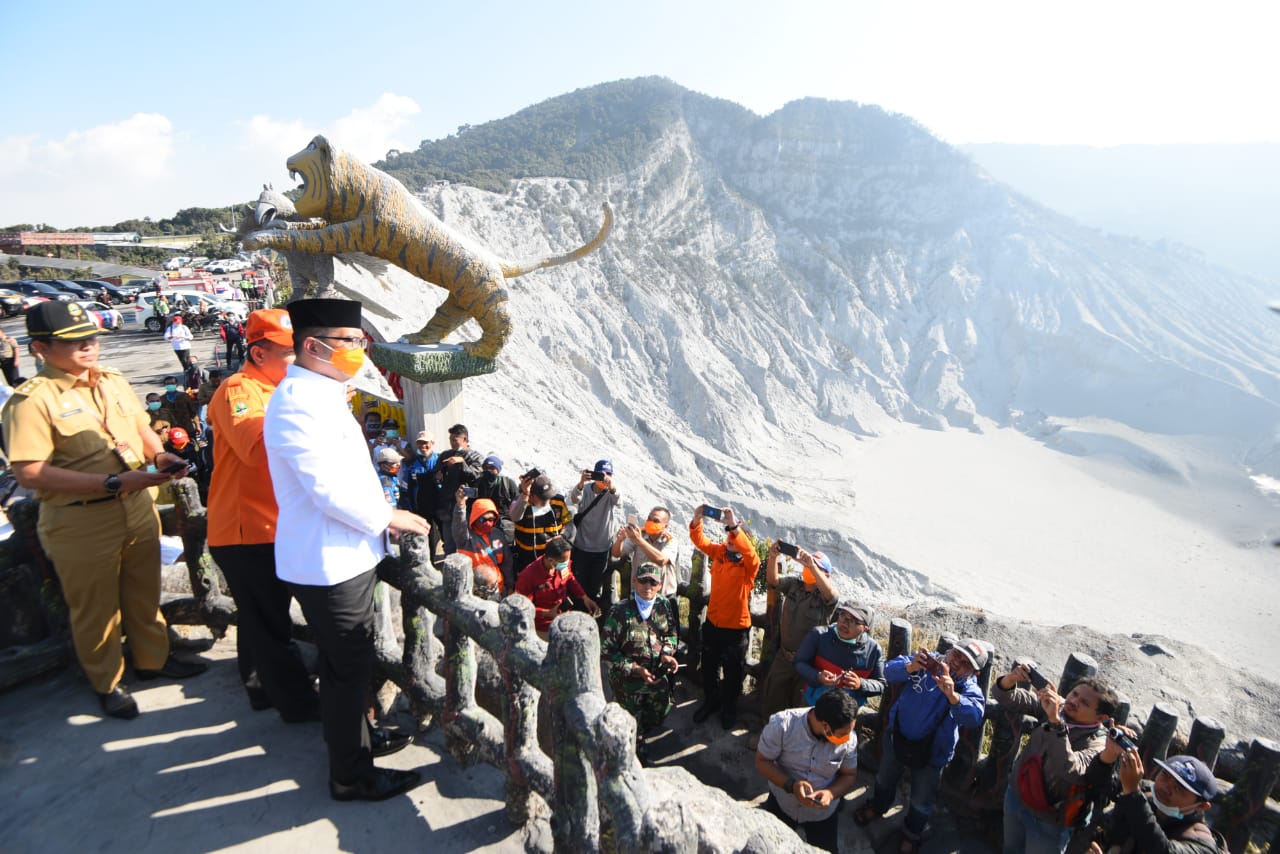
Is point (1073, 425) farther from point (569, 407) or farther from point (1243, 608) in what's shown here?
point (569, 407)

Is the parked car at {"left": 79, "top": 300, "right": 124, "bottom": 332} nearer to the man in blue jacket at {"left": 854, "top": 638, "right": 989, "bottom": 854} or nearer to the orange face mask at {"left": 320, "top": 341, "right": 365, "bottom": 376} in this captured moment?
the orange face mask at {"left": 320, "top": 341, "right": 365, "bottom": 376}

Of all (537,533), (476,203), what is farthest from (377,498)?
(476,203)

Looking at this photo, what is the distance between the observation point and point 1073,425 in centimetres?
3300

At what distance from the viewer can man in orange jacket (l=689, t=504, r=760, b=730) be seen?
3992 mm

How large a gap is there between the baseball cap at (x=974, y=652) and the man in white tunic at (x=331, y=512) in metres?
2.87

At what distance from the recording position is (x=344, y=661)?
2.14m

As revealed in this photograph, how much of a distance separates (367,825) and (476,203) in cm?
3036

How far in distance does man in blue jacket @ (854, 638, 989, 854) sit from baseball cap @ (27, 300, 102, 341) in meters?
4.32

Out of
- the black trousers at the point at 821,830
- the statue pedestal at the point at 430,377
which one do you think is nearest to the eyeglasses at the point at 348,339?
the black trousers at the point at 821,830

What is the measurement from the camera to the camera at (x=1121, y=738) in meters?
2.64

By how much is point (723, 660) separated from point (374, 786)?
2.45 meters

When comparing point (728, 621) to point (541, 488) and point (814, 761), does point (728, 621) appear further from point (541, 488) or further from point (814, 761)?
point (541, 488)

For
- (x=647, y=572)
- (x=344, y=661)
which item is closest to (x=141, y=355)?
(x=647, y=572)

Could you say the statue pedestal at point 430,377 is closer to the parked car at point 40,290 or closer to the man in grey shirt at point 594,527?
the man in grey shirt at point 594,527
